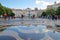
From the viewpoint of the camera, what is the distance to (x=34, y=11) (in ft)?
340

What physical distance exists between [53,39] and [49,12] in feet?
221

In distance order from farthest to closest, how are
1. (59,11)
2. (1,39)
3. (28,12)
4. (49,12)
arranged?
(28,12) < (49,12) < (59,11) < (1,39)

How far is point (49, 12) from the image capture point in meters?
75.6

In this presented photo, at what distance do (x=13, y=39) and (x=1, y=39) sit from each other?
0.55 m

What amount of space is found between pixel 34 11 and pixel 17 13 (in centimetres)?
1224

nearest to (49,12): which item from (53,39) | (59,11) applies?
(59,11)

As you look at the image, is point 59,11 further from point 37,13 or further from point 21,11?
point 37,13

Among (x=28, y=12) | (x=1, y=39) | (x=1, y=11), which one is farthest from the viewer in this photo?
(x=28, y=12)

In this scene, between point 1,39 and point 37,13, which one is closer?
point 1,39

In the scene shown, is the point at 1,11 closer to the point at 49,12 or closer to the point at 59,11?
the point at 59,11

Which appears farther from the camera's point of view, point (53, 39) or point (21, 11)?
point (21, 11)

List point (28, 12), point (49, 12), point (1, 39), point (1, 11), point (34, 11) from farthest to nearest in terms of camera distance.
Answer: point (34, 11)
point (28, 12)
point (49, 12)
point (1, 11)
point (1, 39)

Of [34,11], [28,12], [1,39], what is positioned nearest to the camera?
[1,39]

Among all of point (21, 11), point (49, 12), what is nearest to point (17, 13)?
point (21, 11)
